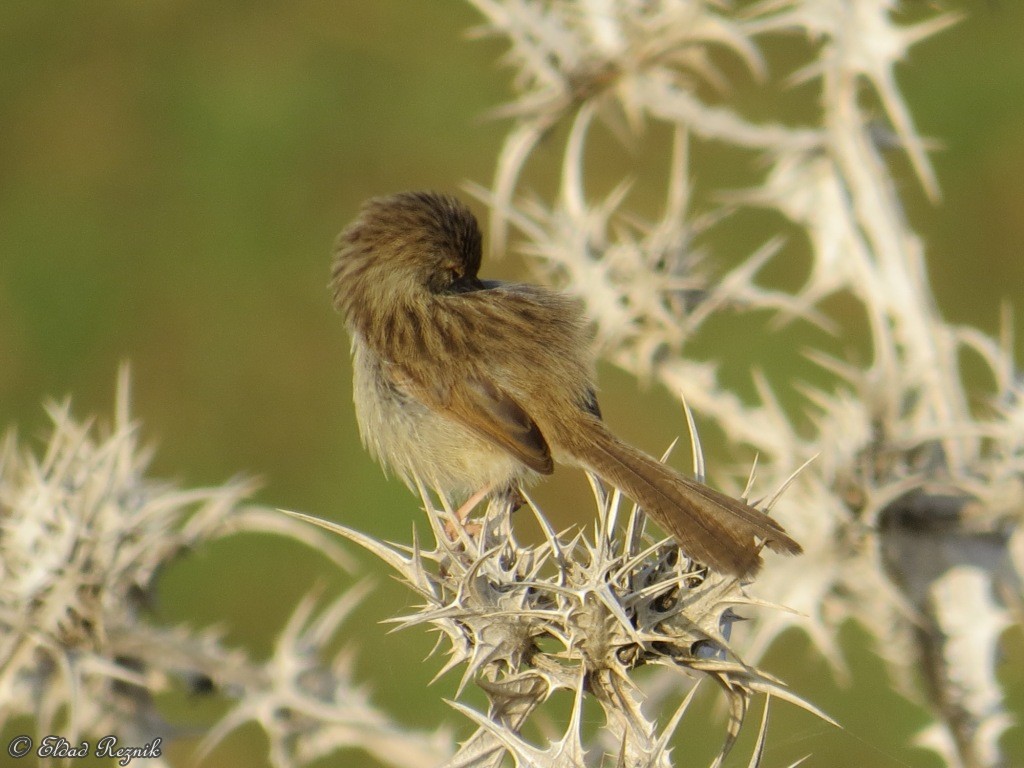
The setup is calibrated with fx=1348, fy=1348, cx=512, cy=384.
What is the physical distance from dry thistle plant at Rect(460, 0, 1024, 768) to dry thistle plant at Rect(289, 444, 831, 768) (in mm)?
948

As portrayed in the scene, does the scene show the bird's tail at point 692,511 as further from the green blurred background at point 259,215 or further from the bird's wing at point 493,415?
the green blurred background at point 259,215

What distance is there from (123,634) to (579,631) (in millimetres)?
1459

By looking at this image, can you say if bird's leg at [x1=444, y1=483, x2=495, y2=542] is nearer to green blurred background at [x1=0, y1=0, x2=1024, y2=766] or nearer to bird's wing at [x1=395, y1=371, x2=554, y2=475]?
bird's wing at [x1=395, y1=371, x2=554, y2=475]

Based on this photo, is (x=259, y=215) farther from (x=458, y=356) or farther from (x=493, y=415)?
(x=493, y=415)

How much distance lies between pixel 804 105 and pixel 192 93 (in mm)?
4193

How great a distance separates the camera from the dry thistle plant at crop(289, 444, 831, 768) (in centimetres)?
204

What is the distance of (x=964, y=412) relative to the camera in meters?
3.48

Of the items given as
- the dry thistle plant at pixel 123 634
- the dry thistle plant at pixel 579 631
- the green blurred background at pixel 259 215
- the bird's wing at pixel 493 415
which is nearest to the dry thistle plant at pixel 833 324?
the bird's wing at pixel 493 415

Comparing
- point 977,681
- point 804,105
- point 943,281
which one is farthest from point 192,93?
point 977,681

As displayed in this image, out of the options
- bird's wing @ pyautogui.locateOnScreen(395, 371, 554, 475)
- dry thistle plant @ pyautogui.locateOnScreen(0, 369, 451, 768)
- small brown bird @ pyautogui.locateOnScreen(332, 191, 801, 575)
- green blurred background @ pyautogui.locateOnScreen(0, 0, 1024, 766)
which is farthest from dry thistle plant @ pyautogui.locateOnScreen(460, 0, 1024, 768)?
green blurred background @ pyautogui.locateOnScreen(0, 0, 1024, 766)

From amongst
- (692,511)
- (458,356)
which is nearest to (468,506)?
(458,356)

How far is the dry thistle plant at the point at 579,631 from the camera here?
2.04 meters

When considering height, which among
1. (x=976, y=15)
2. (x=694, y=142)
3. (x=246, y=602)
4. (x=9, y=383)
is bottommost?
(x=246, y=602)

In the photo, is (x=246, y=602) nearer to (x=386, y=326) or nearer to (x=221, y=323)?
(x=221, y=323)
